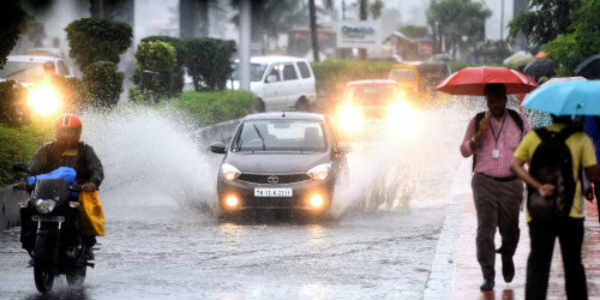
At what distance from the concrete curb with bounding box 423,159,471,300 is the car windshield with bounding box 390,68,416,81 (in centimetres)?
3022

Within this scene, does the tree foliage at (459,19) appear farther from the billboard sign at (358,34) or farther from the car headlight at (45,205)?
the car headlight at (45,205)

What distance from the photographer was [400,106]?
29203 mm

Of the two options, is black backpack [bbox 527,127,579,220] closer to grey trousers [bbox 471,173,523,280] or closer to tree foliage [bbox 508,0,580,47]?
grey trousers [bbox 471,173,523,280]

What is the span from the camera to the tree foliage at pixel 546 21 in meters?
25.6

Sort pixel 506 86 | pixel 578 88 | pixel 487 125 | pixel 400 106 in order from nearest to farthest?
1. pixel 578 88
2. pixel 487 125
3. pixel 506 86
4. pixel 400 106

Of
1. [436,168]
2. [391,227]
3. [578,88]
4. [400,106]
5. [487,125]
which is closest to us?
[578,88]

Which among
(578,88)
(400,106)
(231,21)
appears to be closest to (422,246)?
(578,88)

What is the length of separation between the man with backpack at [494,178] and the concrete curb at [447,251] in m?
0.44

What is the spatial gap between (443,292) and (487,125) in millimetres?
1422

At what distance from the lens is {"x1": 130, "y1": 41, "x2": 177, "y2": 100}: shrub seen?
2452cm

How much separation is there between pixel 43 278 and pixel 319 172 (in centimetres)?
567

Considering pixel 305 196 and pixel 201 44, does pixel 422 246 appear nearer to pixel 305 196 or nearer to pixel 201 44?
pixel 305 196

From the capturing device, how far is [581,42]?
19.4m

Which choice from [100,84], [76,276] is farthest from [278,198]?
[100,84]
